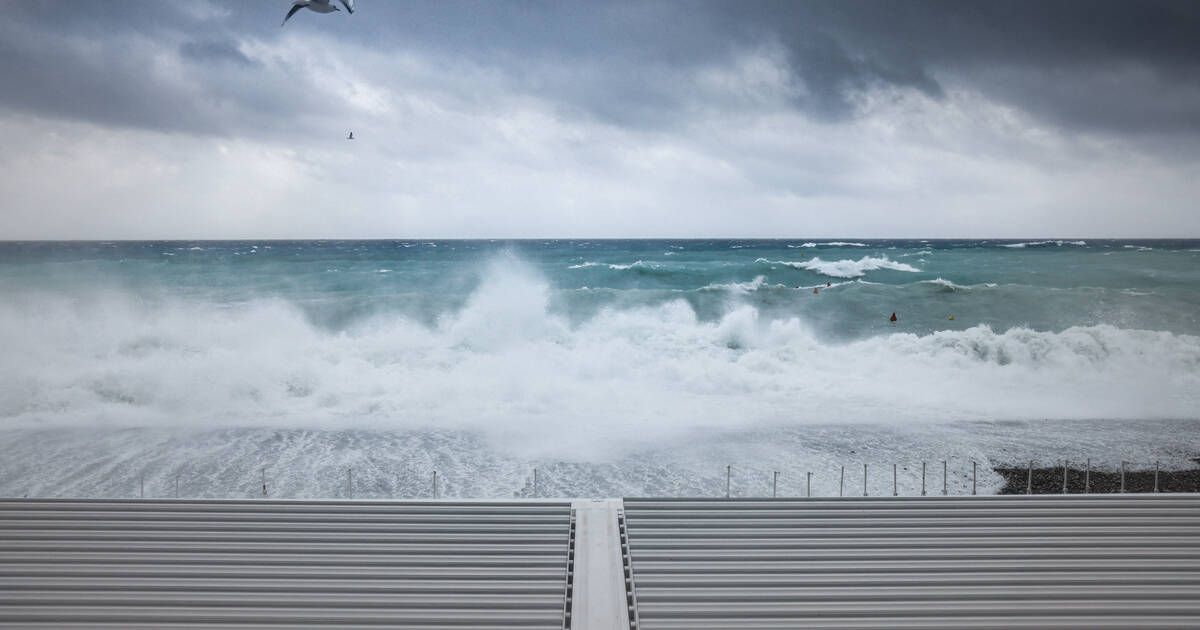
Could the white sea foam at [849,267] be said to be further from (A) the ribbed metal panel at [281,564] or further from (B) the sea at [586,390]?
(A) the ribbed metal panel at [281,564]

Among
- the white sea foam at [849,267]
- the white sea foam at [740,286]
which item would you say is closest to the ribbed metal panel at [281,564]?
the white sea foam at [740,286]

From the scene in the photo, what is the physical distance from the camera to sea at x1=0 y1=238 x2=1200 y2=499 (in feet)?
27.1

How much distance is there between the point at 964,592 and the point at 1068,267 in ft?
107

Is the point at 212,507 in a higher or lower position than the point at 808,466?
higher

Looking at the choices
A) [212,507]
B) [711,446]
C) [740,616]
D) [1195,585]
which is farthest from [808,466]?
[212,507]

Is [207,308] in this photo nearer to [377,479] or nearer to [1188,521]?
[377,479]

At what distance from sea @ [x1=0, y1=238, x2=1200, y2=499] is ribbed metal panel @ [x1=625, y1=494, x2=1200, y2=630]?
1444mm

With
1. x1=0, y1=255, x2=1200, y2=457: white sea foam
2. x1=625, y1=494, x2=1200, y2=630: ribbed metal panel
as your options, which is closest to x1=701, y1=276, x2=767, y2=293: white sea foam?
x1=0, y1=255, x2=1200, y2=457: white sea foam

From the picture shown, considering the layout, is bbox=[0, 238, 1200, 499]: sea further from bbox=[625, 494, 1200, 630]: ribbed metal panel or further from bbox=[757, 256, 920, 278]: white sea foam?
bbox=[757, 256, 920, 278]: white sea foam

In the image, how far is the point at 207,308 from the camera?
1983 centimetres

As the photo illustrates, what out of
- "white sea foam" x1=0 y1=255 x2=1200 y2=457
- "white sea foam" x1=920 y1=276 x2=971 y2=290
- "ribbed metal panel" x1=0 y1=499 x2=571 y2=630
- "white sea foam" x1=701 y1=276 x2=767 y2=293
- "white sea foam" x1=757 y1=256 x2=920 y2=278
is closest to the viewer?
"ribbed metal panel" x1=0 y1=499 x2=571 y2=630

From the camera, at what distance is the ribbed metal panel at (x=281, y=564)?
3.28 metres

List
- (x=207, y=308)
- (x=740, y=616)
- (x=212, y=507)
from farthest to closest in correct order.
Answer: (x=207, y=308) → (x=212, y=507) → (x=740, y=616)

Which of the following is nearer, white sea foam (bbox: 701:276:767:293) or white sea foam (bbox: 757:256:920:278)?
white sea foam (bbox: 701:276:767:293)
